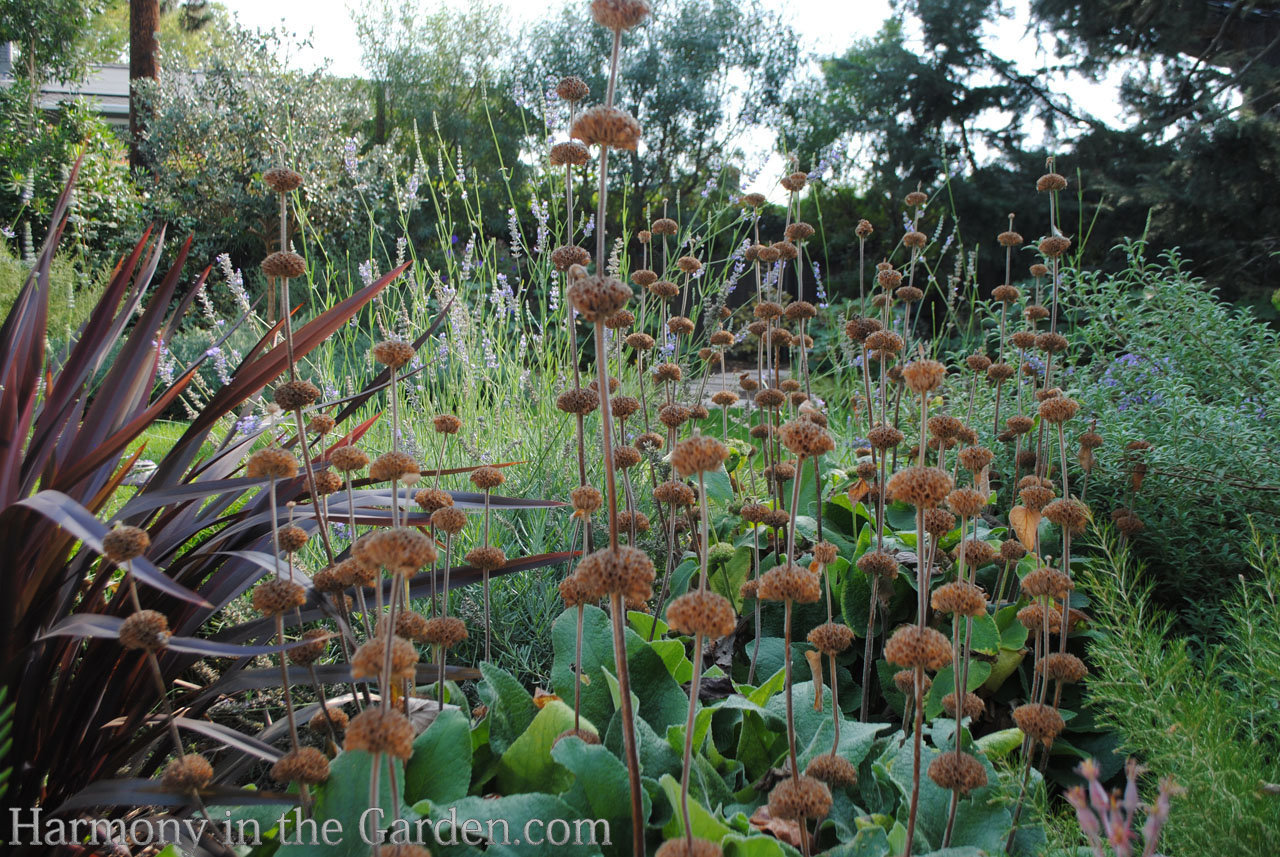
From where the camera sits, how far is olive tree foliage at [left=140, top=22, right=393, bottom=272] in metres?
10.8

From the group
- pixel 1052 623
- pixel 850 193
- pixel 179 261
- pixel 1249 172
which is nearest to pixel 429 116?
pixel 850 193

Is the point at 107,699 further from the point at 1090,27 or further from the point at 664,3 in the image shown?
the point at 664,3

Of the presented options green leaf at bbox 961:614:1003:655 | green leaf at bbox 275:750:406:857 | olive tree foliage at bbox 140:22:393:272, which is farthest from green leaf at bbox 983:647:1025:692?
olive tree foliage at bbox 140:22:393:272

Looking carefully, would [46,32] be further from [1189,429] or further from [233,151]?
[1189,429]

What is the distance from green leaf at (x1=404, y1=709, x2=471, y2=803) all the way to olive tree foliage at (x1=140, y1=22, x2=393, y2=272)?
35.3 ft

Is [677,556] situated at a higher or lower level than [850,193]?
lower

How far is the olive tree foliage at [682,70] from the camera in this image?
13.5 meters

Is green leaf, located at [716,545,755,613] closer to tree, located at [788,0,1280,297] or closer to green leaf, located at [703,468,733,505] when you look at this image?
green leaf, located at [703,468,733,505]

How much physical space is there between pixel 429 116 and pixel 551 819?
55.5 feet

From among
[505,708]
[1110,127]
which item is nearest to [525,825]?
[505,708]

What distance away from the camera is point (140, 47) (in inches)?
457

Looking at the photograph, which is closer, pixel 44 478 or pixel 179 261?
pixel 44 478

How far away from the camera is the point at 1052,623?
1.35m

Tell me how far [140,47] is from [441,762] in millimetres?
14275
